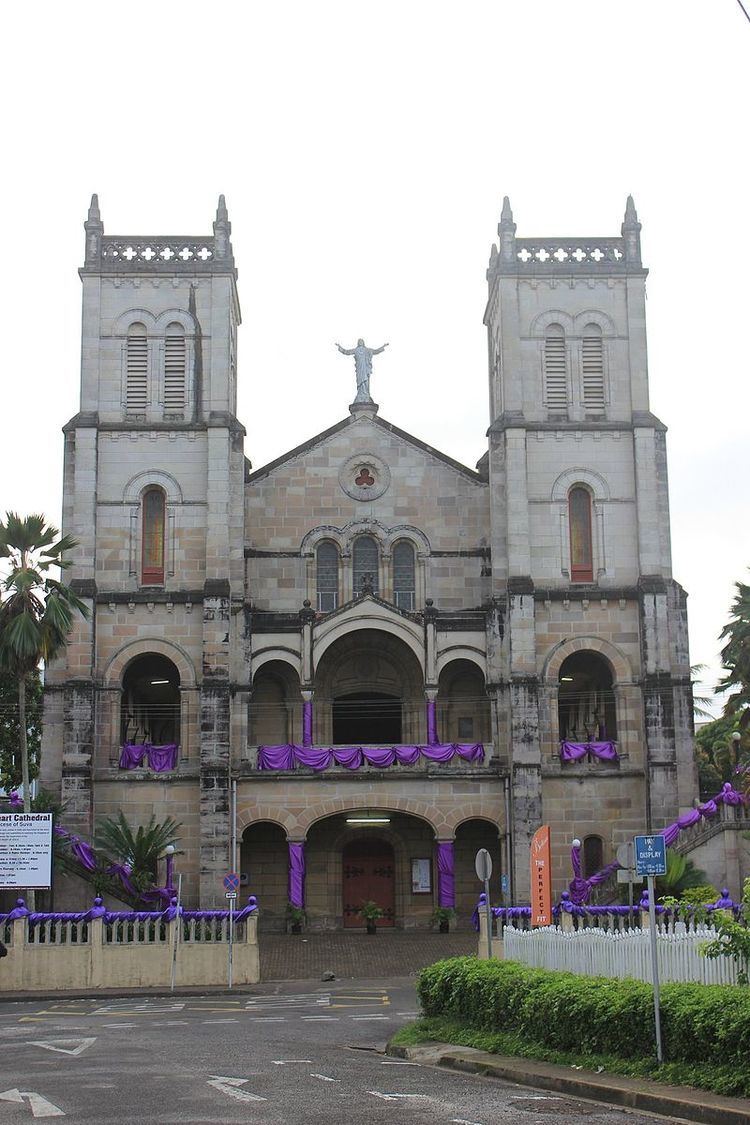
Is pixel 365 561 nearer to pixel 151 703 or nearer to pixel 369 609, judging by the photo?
pixel 369 609

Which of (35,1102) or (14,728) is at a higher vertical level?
(14,728)

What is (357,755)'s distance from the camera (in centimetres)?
4450

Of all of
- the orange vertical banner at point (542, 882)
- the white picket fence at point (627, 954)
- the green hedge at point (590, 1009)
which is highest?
the orange vertical banner at point (542, 882)

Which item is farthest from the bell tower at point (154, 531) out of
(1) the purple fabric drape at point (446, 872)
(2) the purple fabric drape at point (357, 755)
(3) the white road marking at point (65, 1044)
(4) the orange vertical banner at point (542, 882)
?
(3) the white road marking at point (65, 1044)

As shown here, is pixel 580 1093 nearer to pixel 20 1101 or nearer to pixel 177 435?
pixel 20 1101

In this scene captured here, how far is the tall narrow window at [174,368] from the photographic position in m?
47.4

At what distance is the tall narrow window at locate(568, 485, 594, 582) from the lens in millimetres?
46406

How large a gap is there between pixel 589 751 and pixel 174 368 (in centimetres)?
1732

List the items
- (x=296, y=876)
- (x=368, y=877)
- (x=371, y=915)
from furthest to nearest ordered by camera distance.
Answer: (x=368, y=877) → (x=296, y=876) → (x=371, y=915)

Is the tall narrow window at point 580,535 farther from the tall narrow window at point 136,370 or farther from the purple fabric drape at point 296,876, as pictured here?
the tall narrow window at point 136,370

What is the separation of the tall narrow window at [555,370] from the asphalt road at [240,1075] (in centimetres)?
2341

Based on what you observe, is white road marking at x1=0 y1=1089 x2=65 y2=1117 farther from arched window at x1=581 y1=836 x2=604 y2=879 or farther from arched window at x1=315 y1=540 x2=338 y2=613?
arched window at x1=315 y1=540 x2=338 y2=613

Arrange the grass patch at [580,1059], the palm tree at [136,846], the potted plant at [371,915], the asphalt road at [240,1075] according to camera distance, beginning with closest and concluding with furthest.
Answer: the asphalt road at [240,1075]
the grass patch at [580,1059]
the palm tree at [136,846]
the potted plant at [371,915]

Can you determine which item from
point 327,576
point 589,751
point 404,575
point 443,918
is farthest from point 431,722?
point 327,576
